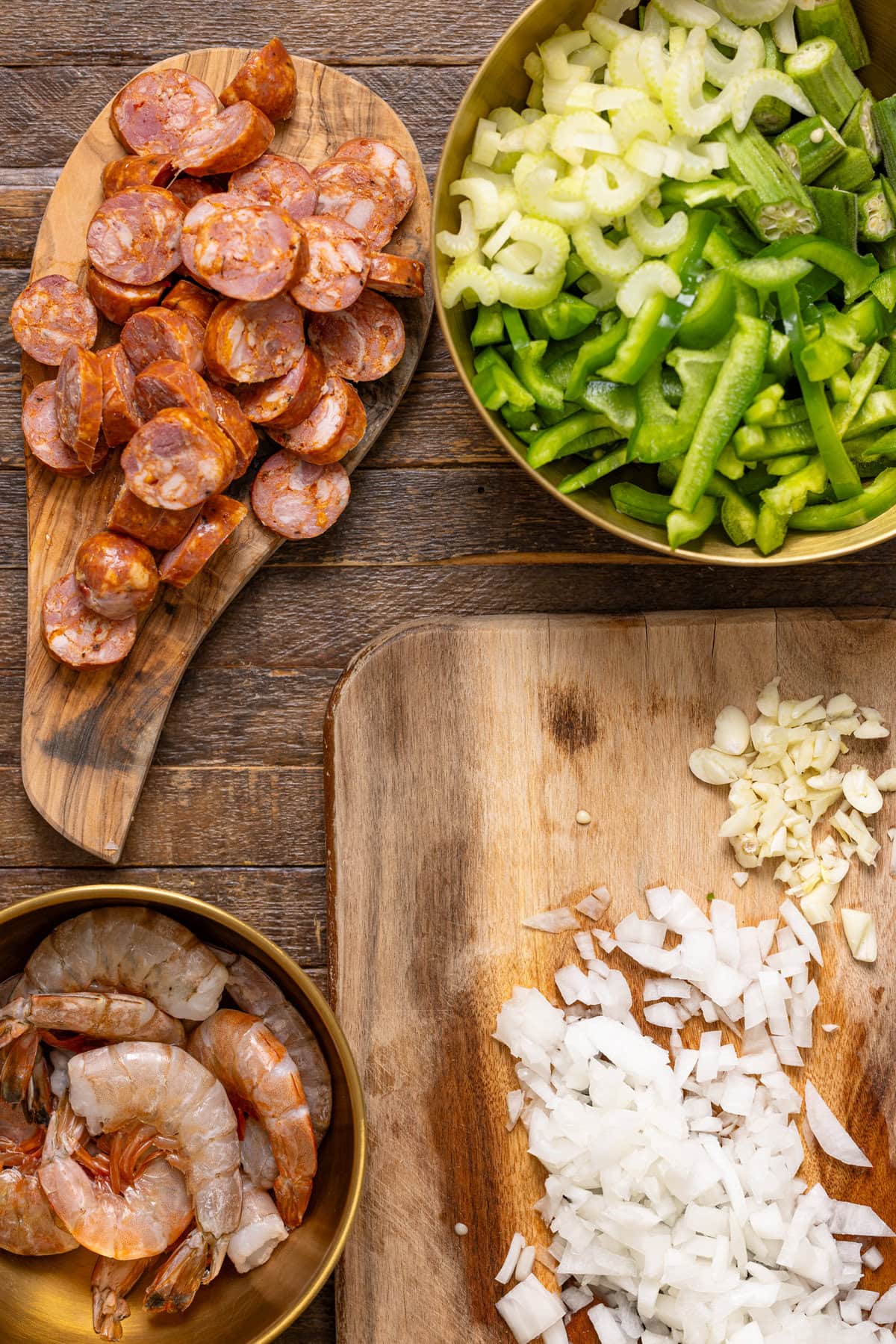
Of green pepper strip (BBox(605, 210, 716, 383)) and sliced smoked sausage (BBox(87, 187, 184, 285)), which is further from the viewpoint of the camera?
sliced smoked sausage (BBox(87, 187, 184, 285))

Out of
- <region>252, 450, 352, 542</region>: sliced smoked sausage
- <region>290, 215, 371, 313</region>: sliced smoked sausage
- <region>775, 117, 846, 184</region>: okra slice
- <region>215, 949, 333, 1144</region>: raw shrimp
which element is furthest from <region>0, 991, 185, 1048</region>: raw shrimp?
<region>775, 117, 846, 184</region>: okra slice

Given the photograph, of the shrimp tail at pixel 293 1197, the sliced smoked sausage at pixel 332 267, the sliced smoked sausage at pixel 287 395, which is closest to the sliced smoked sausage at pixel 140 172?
the sliced smoked sausage at pixel 332 267

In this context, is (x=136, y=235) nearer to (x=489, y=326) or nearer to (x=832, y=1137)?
(x=489, y=326)

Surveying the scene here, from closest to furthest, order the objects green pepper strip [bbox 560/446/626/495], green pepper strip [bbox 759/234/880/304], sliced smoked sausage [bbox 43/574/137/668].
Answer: green pepper strip [bbox 759/234/880/304] < green pepper strip [bbox 560/446/626/495] < sliced smoked sausage [bbox 43/574/137/668]

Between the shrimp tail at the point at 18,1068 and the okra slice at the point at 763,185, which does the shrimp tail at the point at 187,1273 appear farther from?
the okra slice at the point at 763,185

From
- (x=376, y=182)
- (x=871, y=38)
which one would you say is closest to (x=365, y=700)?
(x=376, y=182)

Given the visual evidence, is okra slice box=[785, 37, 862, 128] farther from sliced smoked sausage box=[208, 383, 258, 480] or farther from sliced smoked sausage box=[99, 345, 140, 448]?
sliced smoked sausage box=[99, 345, 140, 448]
